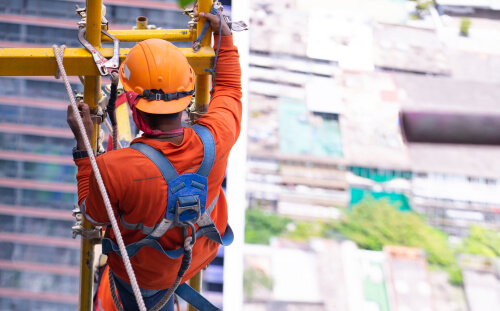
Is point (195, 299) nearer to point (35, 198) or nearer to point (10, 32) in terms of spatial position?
point (10, 32)

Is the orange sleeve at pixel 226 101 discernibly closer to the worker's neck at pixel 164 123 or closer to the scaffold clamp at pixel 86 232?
the worker's neck at pixel 164 123

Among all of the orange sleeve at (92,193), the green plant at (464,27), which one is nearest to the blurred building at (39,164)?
the orange sleeve at (92,193)

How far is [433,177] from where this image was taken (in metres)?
12.4

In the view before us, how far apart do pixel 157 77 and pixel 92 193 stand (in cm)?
35

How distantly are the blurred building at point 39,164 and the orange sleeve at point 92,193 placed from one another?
6.32 m

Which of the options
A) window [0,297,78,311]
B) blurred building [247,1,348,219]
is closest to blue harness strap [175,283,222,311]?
window [0,297,78,311]

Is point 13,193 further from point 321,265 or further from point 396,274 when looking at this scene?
point 396,274

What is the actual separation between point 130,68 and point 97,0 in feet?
1.10

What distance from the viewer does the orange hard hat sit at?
5.40 ft

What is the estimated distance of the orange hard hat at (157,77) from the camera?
164cm

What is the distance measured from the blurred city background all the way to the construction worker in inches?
250

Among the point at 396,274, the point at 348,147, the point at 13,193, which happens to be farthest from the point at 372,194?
the point at 13,193

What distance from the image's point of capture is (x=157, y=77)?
1648 mm

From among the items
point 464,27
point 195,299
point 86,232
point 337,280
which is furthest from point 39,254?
point 464,27
